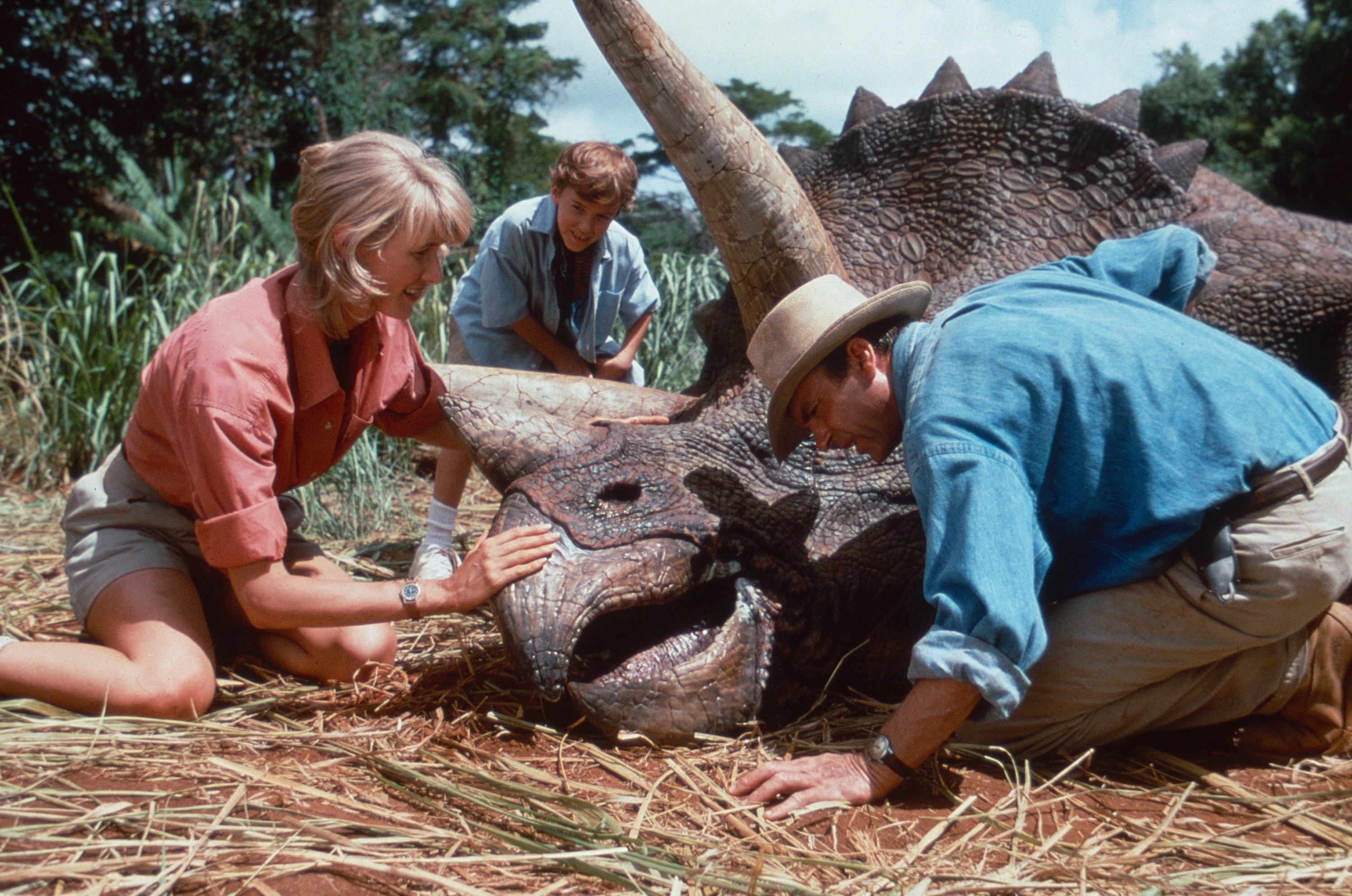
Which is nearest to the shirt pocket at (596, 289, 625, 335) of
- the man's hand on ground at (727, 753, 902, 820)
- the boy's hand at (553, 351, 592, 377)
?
the boy's hand at (553, 351, 592, 377)

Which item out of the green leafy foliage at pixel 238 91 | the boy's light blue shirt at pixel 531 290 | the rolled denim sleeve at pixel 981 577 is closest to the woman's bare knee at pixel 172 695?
the rolled denim sleeve at pixel 981 577

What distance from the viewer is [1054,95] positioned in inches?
141

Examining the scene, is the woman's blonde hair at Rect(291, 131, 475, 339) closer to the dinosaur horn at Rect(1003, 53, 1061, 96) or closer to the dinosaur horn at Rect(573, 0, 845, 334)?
the dinosaur horn at Rect(573, 0, 845, 334)

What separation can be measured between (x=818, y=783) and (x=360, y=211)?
160cm

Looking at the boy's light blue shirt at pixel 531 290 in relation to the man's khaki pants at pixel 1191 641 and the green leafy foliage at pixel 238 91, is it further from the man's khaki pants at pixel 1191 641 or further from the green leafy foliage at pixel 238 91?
the green leafy foliage at pixel 238 91

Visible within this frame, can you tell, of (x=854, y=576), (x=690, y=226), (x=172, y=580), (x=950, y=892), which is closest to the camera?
(x=950, y=892)

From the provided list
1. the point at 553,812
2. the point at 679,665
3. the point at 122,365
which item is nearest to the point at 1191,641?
the point at 679,665

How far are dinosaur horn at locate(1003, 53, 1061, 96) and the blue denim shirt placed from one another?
1.44m

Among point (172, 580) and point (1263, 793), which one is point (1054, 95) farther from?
point (172, 580)

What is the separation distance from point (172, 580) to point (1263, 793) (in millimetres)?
2663

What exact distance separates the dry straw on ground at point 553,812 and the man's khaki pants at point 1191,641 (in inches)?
3.6

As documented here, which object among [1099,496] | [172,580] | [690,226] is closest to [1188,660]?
[1099,496]

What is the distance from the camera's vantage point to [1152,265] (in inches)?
111

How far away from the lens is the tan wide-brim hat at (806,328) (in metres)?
2.35
